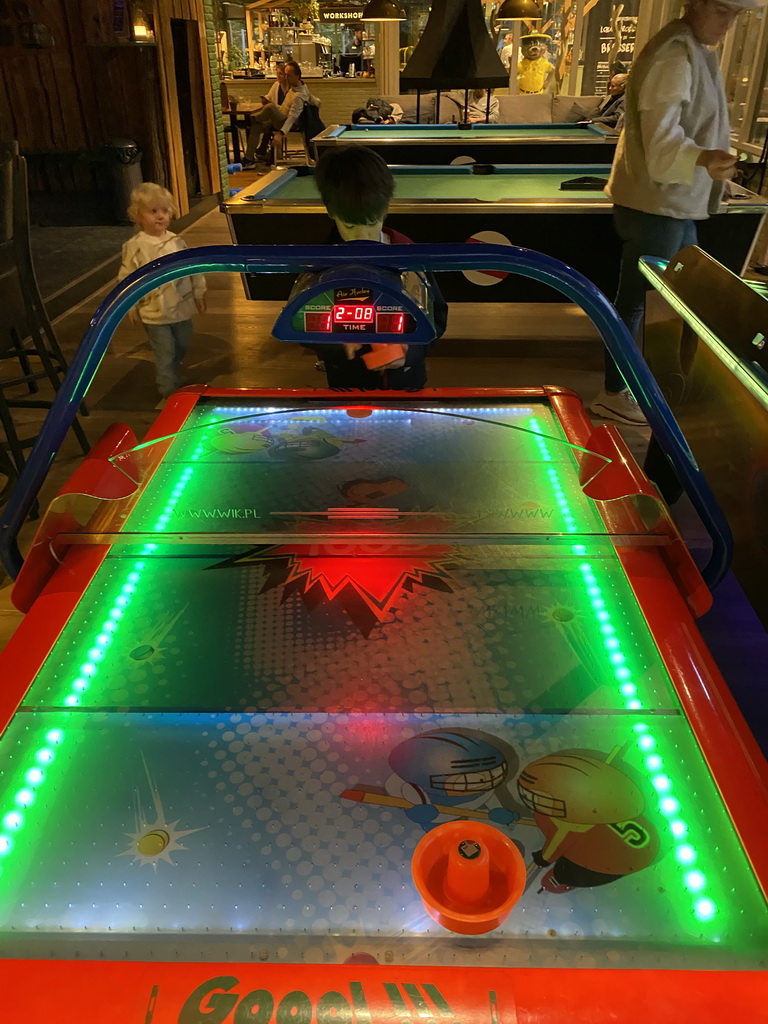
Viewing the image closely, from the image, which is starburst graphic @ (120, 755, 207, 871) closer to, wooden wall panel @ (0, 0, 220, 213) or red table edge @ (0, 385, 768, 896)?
red table edge @ (0, 385, 768, 896)

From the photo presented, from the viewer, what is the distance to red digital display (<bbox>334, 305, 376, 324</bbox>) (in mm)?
1330

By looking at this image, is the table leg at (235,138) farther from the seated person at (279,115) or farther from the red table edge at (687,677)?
the red table edge at (687,677)

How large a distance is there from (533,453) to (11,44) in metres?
7.20

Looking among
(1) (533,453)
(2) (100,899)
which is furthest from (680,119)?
(2) (100,899)

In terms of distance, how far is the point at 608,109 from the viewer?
7.64m

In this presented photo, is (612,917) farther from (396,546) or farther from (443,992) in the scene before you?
(396,546)

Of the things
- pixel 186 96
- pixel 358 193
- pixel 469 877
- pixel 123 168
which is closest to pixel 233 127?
pixel 186 96

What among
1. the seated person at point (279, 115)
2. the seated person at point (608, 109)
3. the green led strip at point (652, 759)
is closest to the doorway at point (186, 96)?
the seated person at point (279, 115)

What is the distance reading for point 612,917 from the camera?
0.87 meters

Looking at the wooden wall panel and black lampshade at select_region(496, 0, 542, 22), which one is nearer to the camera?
black lampshade at select_region(496, 0, 542, 22)

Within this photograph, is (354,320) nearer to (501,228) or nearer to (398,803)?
(398,803)

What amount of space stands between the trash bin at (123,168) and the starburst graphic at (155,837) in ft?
22.9

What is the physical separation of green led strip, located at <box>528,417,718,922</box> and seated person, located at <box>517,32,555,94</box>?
9844mm

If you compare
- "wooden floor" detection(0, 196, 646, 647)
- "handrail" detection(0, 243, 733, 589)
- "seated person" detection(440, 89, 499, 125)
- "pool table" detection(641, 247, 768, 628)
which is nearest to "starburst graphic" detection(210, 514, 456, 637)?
"handrail" detection(0, 243, 733, 589)
